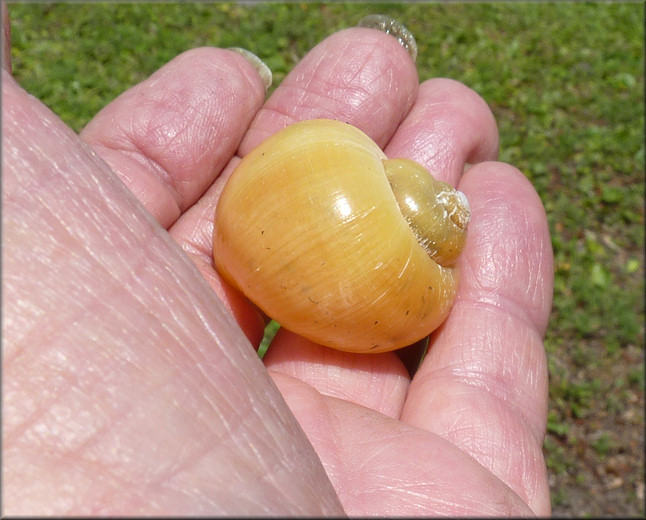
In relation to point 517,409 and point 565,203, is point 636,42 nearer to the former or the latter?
point 565,203

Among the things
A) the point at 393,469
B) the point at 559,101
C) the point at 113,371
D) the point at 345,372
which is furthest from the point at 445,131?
the point at 559,101

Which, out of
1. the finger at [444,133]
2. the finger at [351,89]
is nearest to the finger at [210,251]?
the finger at [351,89]

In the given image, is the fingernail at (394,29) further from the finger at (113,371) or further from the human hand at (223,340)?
the finger at (113,371)

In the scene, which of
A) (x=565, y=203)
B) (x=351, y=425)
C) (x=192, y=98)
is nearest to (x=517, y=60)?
(x=565, y=203)

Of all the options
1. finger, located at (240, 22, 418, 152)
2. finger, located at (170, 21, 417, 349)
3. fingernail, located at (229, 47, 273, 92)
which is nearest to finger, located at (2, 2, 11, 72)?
finger, located at (170, 21, 417, 349)

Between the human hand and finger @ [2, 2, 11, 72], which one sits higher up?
finger @ [2, 2, 11, 72]

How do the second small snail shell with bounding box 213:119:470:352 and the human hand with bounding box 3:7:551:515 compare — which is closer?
the human hand with bounding box 3:7:551:515

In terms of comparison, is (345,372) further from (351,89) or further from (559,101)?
(559,101)

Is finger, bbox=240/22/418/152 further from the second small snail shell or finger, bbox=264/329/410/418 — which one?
finger, bbox=264/329/410/418
